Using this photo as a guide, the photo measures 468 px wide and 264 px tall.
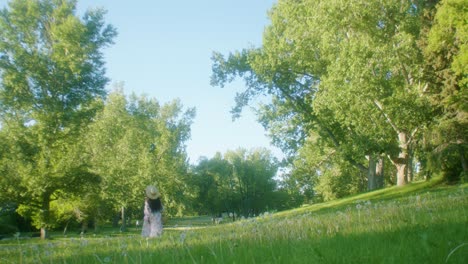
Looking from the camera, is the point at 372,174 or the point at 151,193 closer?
the point at 151,193

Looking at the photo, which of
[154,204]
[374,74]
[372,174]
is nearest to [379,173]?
[372,174]

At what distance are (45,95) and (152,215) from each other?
22.4 meters

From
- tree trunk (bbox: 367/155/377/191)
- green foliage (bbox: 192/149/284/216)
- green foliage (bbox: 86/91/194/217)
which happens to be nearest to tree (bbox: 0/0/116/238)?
green foliage (bbox: 86/91/194/217)

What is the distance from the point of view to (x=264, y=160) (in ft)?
350

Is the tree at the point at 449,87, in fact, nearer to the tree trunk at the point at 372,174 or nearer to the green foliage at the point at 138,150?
the tree trunk at the point at 372,174

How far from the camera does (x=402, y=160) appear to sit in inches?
1204

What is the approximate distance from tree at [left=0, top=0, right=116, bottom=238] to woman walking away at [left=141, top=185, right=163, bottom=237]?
1857 cm

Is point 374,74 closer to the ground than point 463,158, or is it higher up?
higher up

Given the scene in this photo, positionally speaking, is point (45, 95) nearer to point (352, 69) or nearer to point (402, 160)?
point (352, 69)

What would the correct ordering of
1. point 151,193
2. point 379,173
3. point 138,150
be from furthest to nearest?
point 138,150 < point 379,173 < point 151,193

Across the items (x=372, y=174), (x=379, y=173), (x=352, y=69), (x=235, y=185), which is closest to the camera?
(x=352, y=69)

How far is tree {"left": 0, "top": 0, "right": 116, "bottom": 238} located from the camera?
30.5 metres

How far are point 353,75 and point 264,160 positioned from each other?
81.3 metres

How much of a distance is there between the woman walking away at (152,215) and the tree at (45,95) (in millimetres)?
18573
